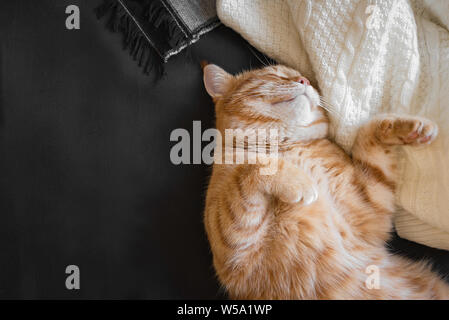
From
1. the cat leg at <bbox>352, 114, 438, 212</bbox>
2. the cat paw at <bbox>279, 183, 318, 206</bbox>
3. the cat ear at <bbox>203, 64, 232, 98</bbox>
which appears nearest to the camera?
the cat paw at <bbox>279, 183, 318, 206</bbox>

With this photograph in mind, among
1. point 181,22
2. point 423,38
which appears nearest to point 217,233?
point 181,22

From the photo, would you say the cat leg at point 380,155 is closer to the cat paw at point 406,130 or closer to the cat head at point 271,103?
the cat paw at point 406,130

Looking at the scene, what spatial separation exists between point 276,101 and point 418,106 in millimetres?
499

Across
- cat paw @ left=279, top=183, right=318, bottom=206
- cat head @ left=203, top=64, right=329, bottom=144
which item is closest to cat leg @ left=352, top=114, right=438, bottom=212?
cat head @ left=203, top=64, right=329, bottom=144

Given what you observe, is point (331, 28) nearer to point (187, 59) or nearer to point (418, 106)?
point (418, 106)

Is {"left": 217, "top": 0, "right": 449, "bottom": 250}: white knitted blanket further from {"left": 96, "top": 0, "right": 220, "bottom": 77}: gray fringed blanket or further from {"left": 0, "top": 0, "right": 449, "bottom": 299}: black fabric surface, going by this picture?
{"left": 96, "top": 0, "right": 220, "bottom": 77}: gray fringed blanket

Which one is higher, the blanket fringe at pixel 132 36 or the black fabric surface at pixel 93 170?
the blanket fringe at pixel 132 36

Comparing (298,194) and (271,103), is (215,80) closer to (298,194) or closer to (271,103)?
(271,103)

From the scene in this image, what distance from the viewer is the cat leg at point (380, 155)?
119cm

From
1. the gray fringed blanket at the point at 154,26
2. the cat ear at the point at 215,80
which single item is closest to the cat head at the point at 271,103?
the cat ear at the point at 215,80

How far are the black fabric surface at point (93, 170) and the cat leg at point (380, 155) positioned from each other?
0.66ft

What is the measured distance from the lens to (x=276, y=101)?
1.28m

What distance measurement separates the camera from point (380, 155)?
4.10 feet

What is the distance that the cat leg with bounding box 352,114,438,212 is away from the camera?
1.19m
